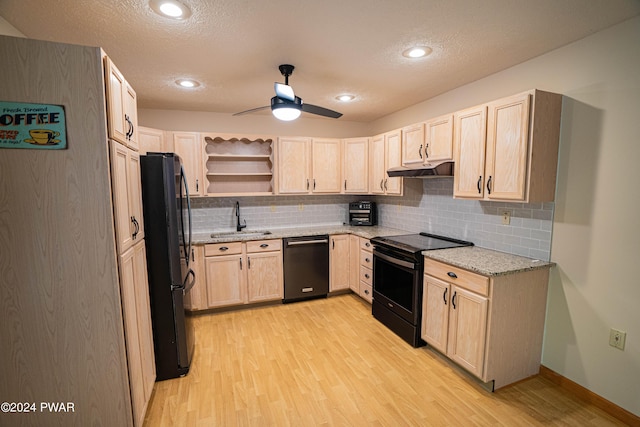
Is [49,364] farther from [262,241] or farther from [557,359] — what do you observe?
[557,359]

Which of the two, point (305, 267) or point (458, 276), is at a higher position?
point (458, 276)

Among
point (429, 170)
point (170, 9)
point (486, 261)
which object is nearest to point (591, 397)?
point (486, 261)

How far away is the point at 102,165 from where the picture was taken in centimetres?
147

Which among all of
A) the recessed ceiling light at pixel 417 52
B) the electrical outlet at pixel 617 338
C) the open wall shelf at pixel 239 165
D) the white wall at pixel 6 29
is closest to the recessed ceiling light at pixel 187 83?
the open wall shelf at pixel 239 165

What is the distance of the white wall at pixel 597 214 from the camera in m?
1.88

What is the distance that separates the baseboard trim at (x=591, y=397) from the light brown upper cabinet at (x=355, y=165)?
2.74 metres

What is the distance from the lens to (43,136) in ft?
4.54

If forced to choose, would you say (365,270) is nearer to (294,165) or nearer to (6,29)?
(294,165)

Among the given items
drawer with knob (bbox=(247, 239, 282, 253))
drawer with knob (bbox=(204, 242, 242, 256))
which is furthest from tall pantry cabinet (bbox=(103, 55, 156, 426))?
drawer with knob (bbox=(247, 239, 282, 253))

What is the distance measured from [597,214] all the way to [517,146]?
0.71m

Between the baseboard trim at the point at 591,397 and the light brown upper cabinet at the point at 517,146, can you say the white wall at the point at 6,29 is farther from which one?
the baseboard trim at the point at 591,397

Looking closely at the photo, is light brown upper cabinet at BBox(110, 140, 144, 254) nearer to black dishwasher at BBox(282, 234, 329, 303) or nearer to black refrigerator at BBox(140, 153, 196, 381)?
black refrigerator at BBox(140, 153, 196, 381)

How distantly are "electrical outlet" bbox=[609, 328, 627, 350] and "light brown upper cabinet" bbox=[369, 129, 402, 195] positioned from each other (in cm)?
222

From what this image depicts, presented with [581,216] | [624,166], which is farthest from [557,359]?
[624,166]
